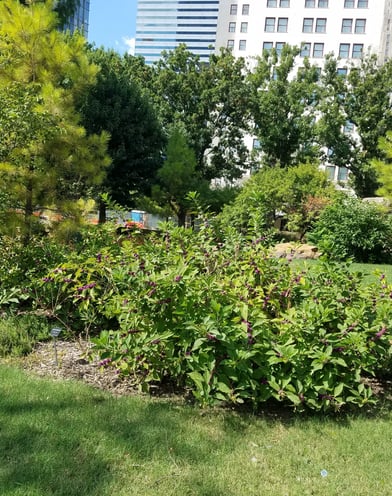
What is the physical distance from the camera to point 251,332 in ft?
10.00

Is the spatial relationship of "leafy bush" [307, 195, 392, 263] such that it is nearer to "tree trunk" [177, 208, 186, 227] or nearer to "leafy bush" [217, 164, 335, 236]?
"leafy bush" [217, 164, 335, 236]

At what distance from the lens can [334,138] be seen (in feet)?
106

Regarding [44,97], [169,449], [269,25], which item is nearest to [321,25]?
[269,25]

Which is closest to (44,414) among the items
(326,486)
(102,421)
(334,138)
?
(102,421)

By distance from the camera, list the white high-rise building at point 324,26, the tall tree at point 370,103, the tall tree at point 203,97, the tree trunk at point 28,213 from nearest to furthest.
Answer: the tree trunk at point 28,213 < the tall tree at point 203,97 < the tall tree at point 370,103 < the white high-rise building at point 324,26

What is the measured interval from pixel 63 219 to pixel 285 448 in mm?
4759

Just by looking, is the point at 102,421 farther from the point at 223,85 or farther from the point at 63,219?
the point at 223,85

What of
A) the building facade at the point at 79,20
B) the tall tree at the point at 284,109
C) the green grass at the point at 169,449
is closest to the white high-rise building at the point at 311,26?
the tall tree at the point at 284,109

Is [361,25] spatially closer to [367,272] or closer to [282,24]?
[282,24]

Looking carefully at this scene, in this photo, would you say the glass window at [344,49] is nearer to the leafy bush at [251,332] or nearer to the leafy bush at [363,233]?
the leafy bush at [363,233]

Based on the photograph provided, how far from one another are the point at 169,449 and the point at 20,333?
2.21m

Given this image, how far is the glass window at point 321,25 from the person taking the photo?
163 ft

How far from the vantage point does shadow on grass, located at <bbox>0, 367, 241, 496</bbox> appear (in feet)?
7.58

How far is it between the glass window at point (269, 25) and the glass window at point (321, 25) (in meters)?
4.83
